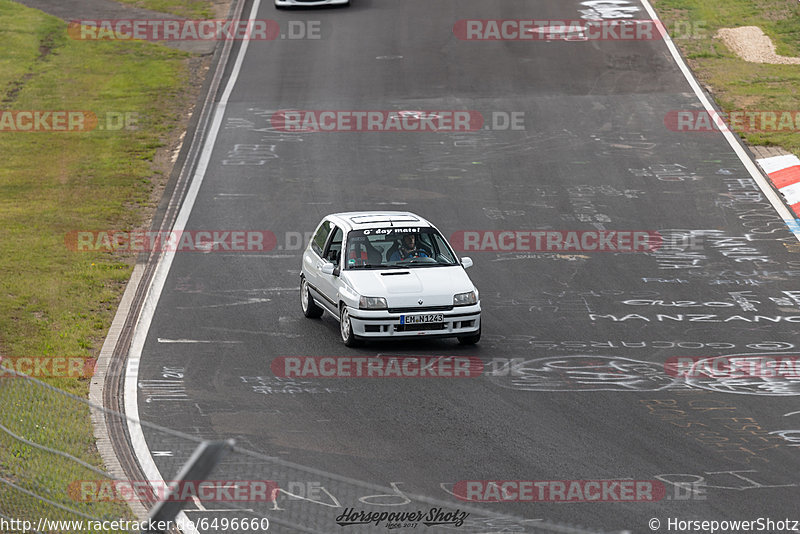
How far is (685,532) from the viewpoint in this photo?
8.77 meters

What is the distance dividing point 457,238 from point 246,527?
13820mm

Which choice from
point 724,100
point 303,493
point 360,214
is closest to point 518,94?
point 724,100

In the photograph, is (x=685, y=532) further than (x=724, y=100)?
No

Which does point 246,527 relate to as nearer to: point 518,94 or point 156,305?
point 156,305

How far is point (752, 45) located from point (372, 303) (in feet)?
72.5
